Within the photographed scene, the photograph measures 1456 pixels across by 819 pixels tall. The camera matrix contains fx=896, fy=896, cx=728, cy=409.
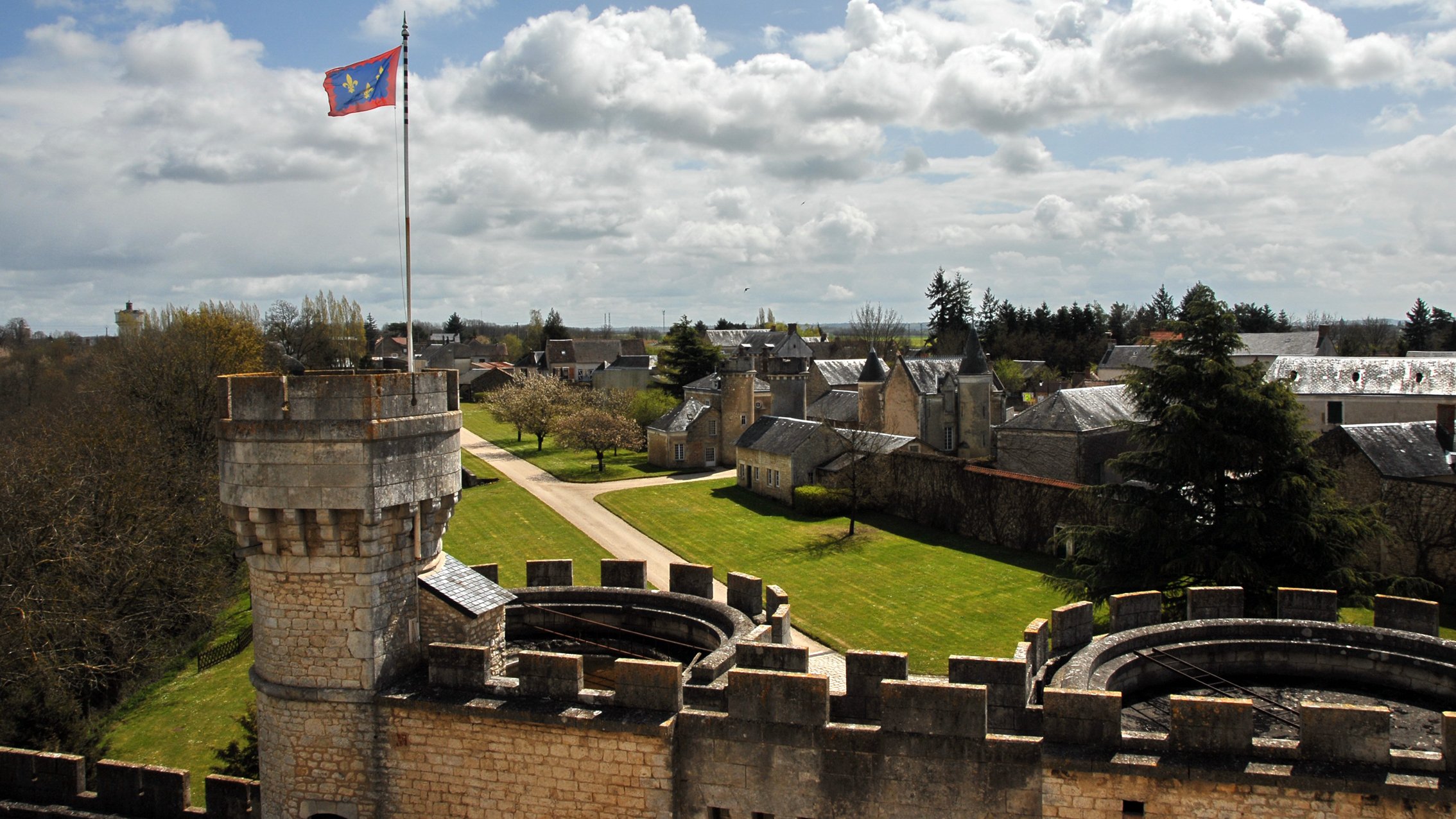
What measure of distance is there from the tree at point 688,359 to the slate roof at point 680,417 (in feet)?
41.5

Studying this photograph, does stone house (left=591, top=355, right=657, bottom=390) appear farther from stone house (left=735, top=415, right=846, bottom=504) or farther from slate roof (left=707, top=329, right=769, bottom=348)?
stone house (left=735, top=415, right=846, bottom=504)

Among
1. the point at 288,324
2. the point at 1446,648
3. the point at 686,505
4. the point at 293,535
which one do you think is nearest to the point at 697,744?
the point at 293,535

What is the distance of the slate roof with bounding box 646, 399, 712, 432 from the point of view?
176 feet

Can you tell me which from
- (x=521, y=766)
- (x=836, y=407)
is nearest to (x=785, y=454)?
(x=836, y=407)

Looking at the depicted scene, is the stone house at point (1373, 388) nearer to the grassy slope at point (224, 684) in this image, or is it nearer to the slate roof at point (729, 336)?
the grassy slope at point (224, 684)

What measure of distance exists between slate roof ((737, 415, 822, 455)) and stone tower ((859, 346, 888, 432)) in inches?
235

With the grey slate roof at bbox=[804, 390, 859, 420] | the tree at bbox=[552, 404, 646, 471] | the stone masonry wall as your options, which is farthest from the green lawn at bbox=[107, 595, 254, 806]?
the grey slate roof at bbox=[804, 390, 859, 420]

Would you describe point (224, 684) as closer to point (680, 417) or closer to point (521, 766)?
point (521, 766)

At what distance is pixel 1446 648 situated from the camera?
11.8 m

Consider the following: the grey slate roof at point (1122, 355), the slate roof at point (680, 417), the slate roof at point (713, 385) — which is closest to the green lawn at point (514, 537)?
the slate roof at point (680, 417)

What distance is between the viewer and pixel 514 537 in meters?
37.0

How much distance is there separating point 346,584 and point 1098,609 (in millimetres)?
21727

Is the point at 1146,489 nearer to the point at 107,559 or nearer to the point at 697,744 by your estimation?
the point at 697,744

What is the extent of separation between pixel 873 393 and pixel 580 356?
60.3 m
